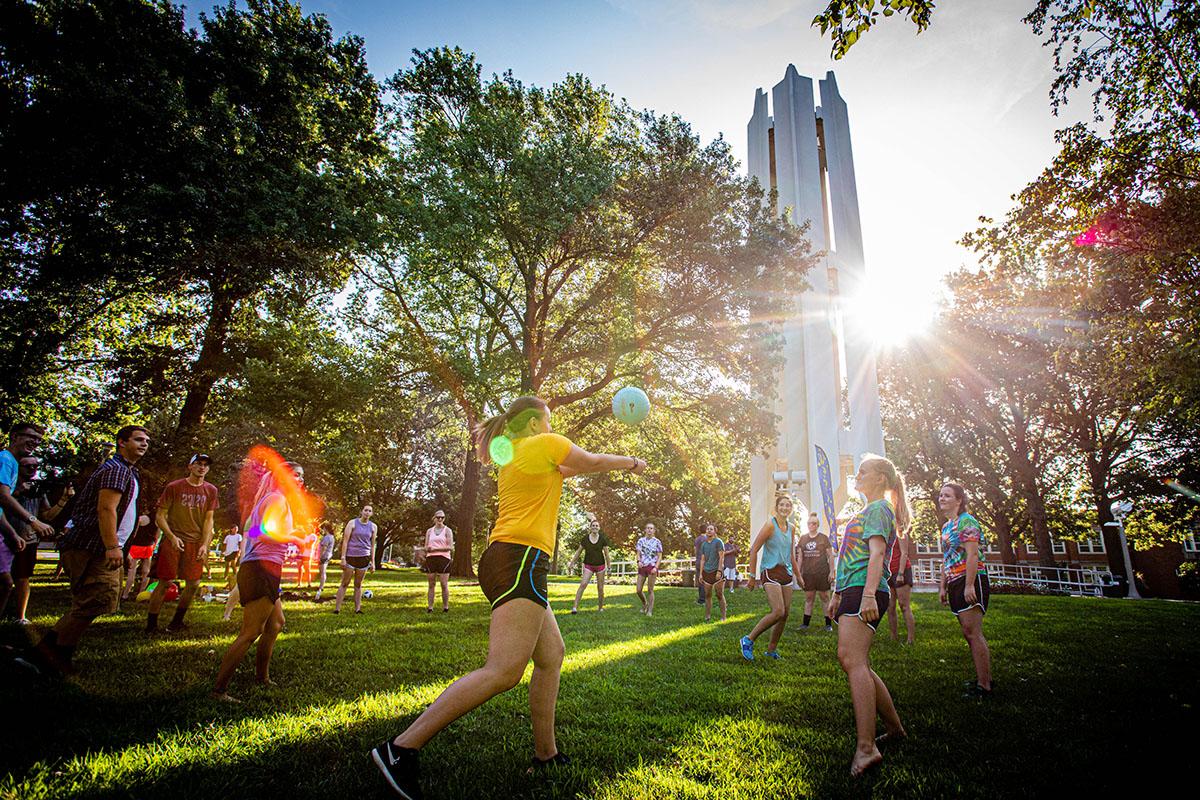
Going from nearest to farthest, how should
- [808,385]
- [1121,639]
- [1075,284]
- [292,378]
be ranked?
[1121,639], [1075,284], [292,378], [808,385]

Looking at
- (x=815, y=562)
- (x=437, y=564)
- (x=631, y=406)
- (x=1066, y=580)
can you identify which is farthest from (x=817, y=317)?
(x=631, y=406)

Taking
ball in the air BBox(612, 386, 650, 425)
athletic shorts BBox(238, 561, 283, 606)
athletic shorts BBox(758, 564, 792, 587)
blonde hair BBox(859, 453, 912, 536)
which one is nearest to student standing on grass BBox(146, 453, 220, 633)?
athletic shorts BBox(238, 561, 283, 606)

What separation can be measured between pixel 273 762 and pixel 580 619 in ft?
28.2

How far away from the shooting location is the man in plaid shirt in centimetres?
514

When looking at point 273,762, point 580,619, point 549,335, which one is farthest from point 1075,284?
point 273,762

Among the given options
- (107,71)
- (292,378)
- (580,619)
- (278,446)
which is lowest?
(580,619)

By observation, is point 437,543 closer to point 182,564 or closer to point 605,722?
point 182,564

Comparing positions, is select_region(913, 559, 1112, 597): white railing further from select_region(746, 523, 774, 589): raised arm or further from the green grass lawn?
the green grass lawn

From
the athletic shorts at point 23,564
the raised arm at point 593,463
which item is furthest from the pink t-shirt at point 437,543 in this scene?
the raised arm at point 593,463

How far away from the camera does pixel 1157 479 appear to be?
29.6 meters

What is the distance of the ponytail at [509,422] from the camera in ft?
12.1

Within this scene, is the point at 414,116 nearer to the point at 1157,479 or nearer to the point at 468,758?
the point at 468,758

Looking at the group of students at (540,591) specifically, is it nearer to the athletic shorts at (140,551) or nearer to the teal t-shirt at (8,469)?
the teal t-shirt at (8,469)

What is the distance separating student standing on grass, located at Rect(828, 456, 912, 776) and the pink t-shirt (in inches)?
391
